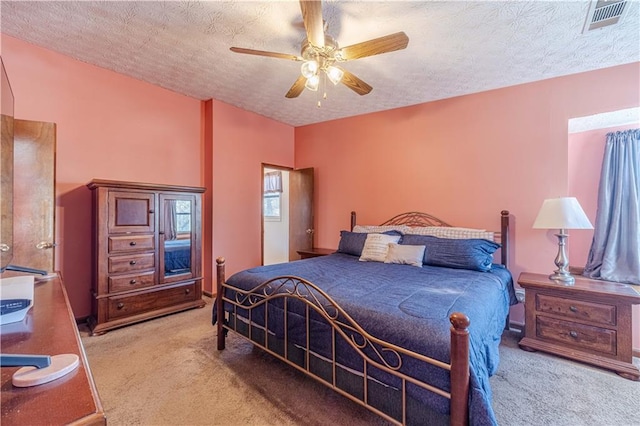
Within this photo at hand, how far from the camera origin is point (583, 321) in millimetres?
2326

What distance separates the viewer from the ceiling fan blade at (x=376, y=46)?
1825 mm

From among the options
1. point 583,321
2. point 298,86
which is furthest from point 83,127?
point 583,321

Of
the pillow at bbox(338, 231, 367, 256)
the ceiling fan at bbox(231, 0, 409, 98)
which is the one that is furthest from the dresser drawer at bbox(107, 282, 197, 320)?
the ceiling fan at bbox(231, 0, 409, 98)

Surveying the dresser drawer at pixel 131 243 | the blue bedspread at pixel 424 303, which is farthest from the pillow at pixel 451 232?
the dresser drawer at pixel 131 243

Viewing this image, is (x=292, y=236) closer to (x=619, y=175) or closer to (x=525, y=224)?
(x=525, y=224)

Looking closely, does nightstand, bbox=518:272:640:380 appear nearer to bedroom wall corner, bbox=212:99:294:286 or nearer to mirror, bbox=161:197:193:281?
bedroom wall corner, bbox=212:99:294:286

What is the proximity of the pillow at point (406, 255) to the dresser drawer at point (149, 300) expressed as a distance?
247cm

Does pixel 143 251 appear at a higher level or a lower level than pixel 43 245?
lower

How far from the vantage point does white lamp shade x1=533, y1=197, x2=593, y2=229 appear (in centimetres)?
241

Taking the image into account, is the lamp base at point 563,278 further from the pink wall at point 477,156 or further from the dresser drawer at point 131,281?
the dresser drawer at point 131,281

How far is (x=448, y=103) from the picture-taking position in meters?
3.55

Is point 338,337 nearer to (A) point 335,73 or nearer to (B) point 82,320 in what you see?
(A) point 335,73

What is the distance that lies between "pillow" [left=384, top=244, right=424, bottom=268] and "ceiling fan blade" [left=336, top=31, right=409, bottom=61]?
193 centimetres

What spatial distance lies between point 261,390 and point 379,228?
8.04ft
